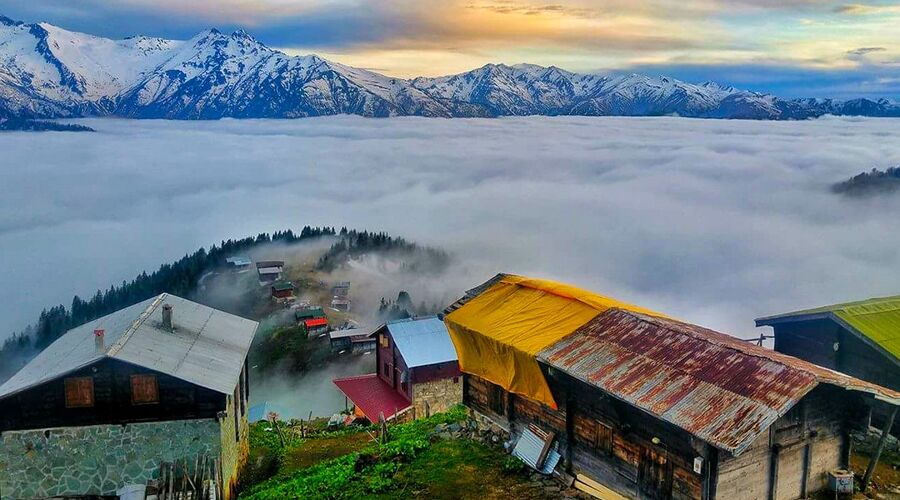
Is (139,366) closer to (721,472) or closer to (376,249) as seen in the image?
(721,472)

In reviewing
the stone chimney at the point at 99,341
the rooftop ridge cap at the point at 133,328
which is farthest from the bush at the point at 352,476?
the stone chimney at the point at 99,341

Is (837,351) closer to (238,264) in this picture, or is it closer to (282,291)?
(282,291)

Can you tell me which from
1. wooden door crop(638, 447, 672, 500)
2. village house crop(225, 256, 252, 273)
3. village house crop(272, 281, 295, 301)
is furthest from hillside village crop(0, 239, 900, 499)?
village house crop(225, 256, 252, 273)

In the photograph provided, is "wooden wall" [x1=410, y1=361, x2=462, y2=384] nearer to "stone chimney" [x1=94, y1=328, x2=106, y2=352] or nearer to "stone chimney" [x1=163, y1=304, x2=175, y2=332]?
"stone chimney" [x1=163, y1=304, x2=175, y2=332]

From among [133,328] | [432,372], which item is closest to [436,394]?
[432,372]

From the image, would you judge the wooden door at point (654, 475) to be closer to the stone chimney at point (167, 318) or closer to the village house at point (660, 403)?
the village house at point (660, 403)

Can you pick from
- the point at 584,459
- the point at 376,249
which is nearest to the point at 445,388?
the point at 584,459

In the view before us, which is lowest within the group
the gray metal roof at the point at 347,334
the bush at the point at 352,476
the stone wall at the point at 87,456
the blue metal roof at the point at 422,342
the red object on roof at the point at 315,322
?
the red object on roof at the point at 315,322
